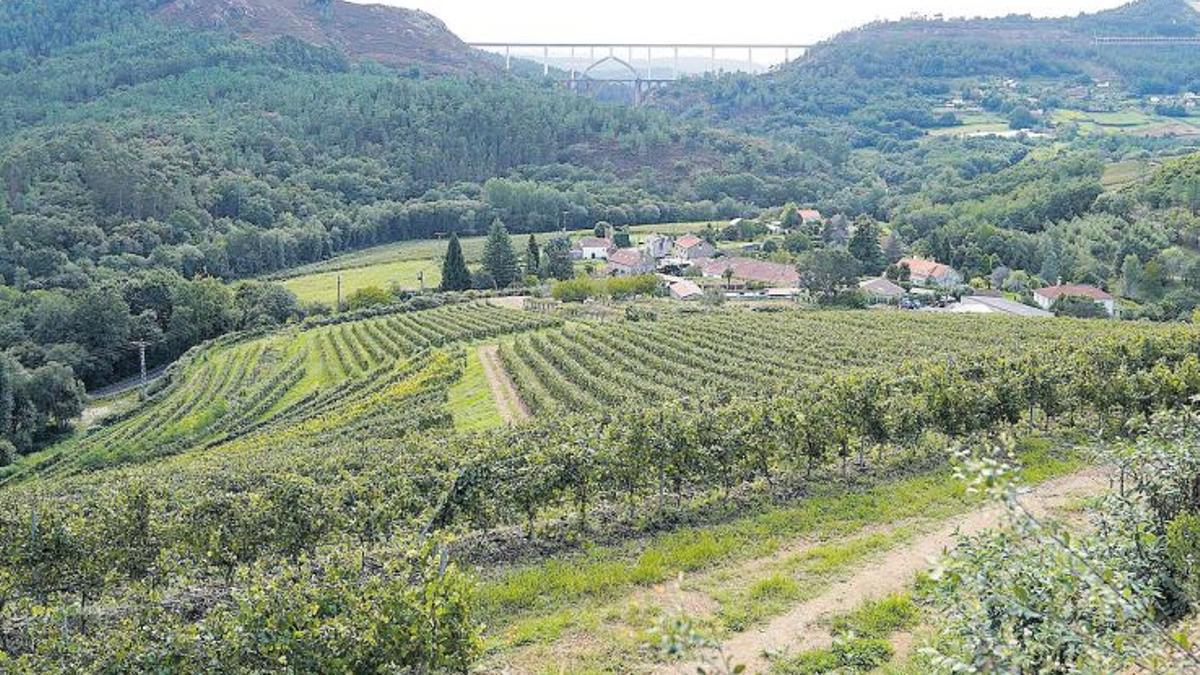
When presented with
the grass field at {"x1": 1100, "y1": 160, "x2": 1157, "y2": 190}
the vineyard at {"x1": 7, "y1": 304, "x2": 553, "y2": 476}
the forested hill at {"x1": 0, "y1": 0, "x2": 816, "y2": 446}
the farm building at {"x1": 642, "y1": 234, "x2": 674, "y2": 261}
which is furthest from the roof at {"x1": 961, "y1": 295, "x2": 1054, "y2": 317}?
the forested hill at {"x1": 0, "y1": 0, "x2": 816, "y2": 446}

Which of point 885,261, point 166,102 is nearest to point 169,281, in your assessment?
point 885,261

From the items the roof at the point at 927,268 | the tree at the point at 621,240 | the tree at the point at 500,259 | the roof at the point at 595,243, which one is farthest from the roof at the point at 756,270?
the tree at the point at 500,259

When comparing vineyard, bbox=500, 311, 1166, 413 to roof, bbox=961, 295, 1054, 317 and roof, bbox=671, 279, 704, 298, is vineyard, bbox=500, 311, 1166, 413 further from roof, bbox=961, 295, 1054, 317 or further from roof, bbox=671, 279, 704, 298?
roof, bbox=671, 279, 704, 298

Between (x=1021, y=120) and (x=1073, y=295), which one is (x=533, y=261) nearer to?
(x=1073, y=295)

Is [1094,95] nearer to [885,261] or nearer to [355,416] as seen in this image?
[885,261]

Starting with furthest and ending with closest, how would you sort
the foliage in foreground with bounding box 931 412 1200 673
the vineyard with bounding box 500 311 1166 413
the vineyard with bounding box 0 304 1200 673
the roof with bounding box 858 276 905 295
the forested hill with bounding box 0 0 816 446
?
1. the forested hill with bounding box 0 0 816 446
2. the roof with bounding box 858 276 905 295
3. the vineyard with bounding box 500 311 1166 413
4. the vineyard with bounding box 0 304 1200 673
5. the foliage in foreground with bounding box 931 412 1200 673

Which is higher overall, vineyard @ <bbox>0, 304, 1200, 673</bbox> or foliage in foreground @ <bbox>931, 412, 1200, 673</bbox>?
foliage in foreground @ <bbox>931, 412, 1200, 673</bbox>
